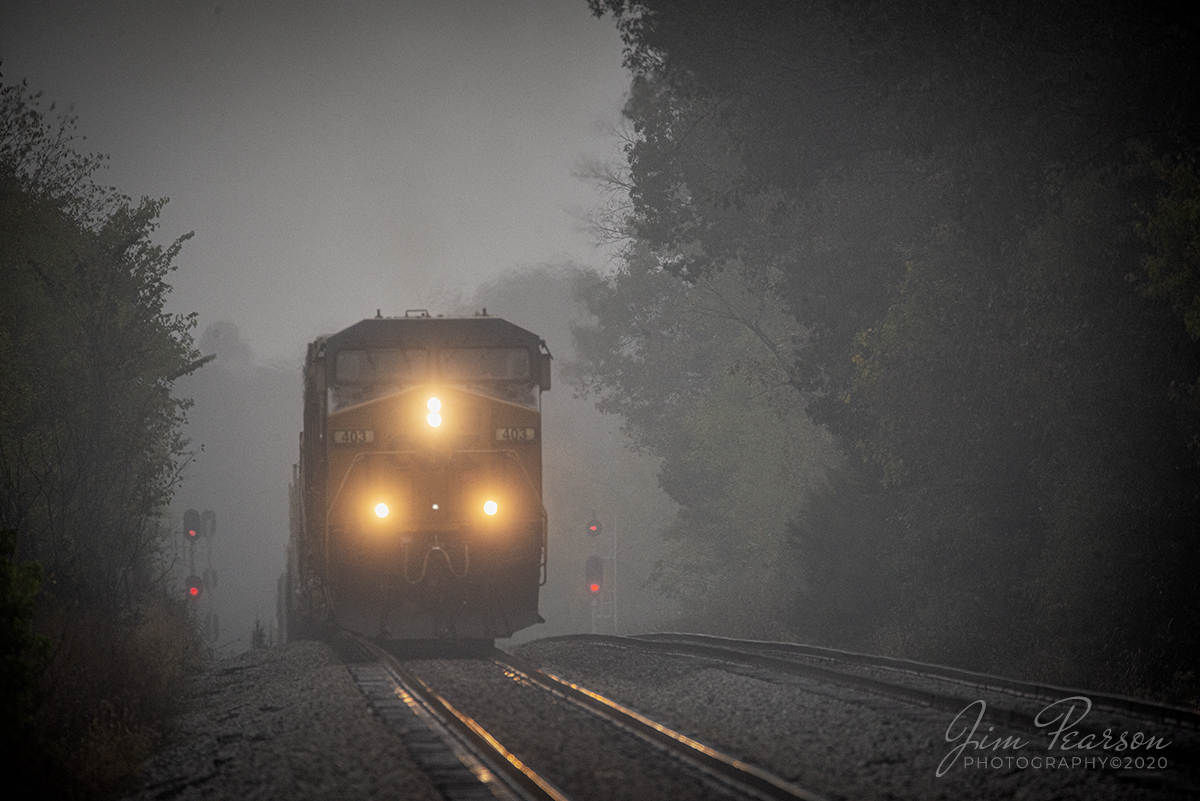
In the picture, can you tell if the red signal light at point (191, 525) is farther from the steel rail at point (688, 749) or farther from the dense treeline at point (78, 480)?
the steel rail at point (688, 749)

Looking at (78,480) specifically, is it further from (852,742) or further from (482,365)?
(852,742)

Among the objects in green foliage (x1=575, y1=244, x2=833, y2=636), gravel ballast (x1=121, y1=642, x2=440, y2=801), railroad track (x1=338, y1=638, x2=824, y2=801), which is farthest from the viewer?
green foliage (x1=575, y1=244, x2=833, y2=636)

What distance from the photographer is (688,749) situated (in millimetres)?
8703

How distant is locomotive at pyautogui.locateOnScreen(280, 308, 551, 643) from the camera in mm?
15750

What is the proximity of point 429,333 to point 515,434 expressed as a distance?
1959mm

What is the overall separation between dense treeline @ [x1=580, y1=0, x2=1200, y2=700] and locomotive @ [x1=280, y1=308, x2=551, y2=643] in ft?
23.6

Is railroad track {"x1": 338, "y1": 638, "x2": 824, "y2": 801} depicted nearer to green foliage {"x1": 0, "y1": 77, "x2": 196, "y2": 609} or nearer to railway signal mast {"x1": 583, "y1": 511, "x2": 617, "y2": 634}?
green foliage {"x1": 0, "y1": 77, "x2": 196, "y2": 609}

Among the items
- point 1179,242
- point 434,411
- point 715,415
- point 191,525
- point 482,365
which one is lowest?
A: point 191,525

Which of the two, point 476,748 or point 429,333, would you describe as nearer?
point 476,748

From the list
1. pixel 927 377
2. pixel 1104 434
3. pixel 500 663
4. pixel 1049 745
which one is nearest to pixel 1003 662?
pixel 1104 434

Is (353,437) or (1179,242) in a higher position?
(1179,242)

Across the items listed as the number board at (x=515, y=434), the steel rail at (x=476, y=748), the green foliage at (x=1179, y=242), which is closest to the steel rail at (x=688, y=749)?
the steel rail at (x=476, y=748)

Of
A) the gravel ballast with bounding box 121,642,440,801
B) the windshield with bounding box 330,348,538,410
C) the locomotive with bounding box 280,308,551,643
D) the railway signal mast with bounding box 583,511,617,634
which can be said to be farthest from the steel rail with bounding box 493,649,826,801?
the railway signal mast with bounding box 583,511,617,634
